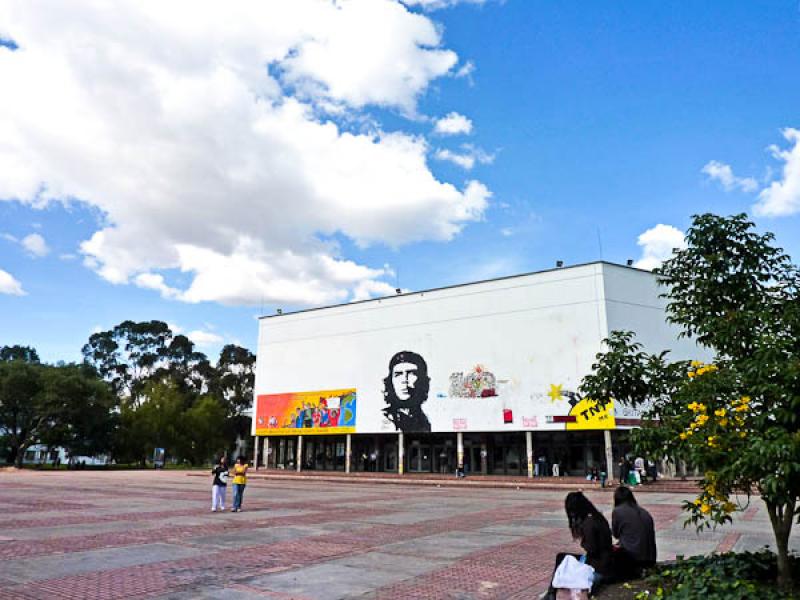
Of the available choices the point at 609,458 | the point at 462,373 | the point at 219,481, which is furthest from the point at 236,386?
the point at 219,481

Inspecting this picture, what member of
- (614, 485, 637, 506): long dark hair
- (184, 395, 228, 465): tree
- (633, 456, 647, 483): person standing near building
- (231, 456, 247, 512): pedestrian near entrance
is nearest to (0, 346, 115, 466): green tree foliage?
(184, 395, 228, 465): tree

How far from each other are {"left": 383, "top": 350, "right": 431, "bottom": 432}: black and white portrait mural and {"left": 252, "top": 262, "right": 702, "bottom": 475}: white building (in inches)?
3.8

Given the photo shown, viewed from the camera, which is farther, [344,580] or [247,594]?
[344,580]

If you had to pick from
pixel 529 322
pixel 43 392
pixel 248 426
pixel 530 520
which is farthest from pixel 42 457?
pixel 530 520

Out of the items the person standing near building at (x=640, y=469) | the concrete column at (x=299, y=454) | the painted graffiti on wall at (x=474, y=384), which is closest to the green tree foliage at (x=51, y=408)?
the concrete column at (x=299, y=454)

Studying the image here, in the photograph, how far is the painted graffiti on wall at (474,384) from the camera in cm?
4159

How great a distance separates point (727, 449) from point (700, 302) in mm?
2092

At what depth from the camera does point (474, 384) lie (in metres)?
42.4

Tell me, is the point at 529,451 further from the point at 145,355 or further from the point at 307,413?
the point at 145,355

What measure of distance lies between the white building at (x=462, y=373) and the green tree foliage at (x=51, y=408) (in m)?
17.5

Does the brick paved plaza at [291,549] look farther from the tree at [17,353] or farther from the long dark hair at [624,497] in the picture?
the tree at [17,353]

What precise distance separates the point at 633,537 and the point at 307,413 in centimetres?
4601

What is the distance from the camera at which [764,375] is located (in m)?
5.70

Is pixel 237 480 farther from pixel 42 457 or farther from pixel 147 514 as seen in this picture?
pixel 42 457
